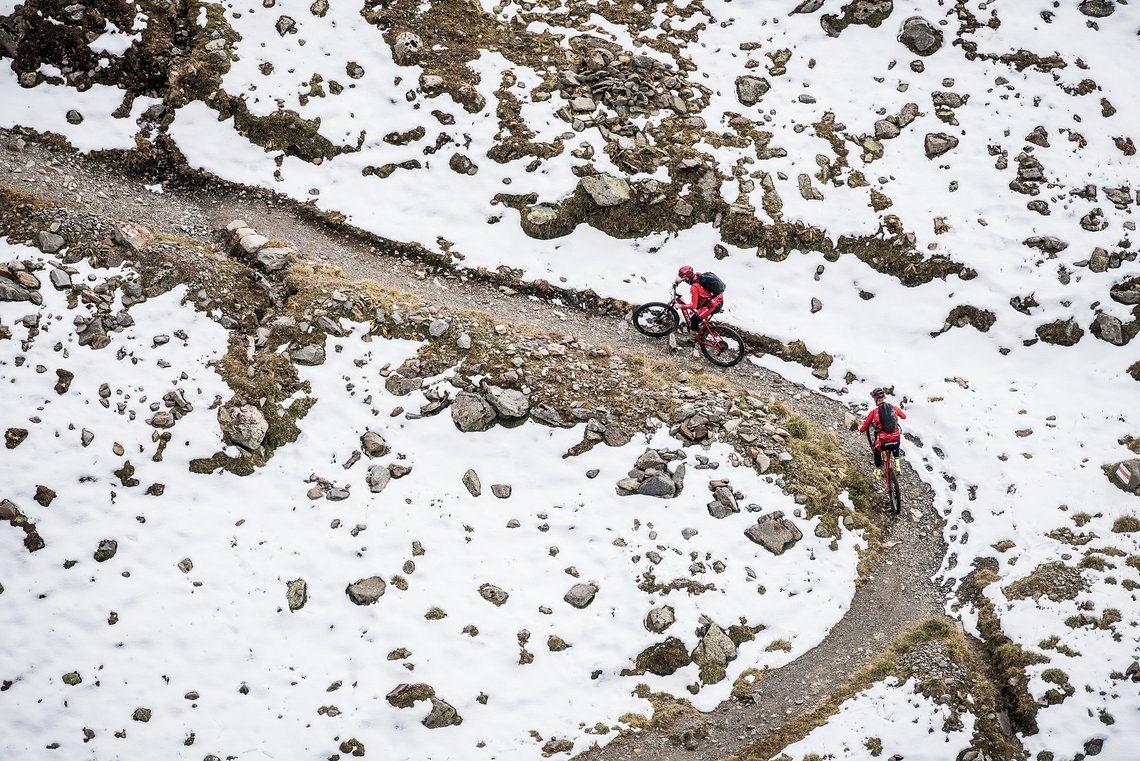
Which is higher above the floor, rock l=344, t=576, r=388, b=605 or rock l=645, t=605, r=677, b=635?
rock l=645, t=605, r=677, b=635

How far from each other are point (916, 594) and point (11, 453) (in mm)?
21856

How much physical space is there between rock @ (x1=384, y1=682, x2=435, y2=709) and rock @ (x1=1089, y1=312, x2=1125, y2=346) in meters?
21.5

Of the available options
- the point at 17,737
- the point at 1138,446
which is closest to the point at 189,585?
the point at 17,737

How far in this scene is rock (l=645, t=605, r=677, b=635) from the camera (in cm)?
1596

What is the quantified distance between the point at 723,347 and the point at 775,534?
20.1 ft

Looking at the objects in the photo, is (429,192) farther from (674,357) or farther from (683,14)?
(683,14)

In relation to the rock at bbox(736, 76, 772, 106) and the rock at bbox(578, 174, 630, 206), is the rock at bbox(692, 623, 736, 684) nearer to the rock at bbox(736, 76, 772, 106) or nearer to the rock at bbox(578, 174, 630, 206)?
the rock at bbox(578, 174, 630, 206)

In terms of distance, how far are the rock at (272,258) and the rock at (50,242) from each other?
5.08 m

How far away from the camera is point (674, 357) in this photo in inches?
838

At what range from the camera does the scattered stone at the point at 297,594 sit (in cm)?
1586

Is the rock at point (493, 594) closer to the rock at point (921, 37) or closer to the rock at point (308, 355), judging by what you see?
the rock at point (308, 355)

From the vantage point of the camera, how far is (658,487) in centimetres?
1784

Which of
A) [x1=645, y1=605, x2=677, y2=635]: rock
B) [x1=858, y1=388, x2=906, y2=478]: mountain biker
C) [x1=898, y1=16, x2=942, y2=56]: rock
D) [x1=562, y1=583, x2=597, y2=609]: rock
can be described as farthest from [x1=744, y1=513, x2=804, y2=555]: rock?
[x1=898, y1=16, x2=942, y2=56]: rock

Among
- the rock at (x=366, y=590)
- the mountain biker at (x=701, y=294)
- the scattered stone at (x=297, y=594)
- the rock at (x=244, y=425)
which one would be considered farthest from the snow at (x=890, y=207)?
the mountain biker at (x=701, y=294)
